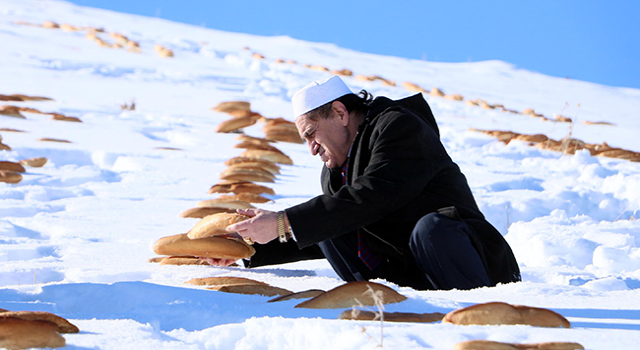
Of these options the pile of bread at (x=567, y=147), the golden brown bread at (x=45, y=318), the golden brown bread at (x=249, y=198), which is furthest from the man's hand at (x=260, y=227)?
the pile of bread at (x=567, y=147)

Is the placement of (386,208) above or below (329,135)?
below

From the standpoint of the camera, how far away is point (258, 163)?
513cm

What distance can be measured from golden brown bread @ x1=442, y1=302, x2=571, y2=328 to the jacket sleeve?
2.96 feet

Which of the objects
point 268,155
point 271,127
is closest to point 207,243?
point 268,155

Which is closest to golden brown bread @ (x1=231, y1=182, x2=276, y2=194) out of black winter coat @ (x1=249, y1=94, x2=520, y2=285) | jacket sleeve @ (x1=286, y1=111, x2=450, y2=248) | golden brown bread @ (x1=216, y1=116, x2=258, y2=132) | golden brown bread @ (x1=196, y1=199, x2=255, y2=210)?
golden brown bread @ (x1=196, y1=199, x2=255, y2=210)

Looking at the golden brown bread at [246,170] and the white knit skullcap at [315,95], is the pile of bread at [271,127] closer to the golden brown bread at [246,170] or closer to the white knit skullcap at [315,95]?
the golden brown bread at [246,170]

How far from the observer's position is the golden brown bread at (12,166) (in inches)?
178

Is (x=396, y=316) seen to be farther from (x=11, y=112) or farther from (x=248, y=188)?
(x=11, y=112)

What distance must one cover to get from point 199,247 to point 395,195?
0.83 metres

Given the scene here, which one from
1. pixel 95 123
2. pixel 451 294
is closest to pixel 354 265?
pixel 451 294

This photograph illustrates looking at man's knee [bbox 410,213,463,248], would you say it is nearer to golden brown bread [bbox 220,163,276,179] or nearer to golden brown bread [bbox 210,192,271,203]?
golden brown bread [bbox 210,192,271,203]

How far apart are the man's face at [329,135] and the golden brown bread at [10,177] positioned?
2.50 meters

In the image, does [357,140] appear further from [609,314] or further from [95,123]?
[95,123]

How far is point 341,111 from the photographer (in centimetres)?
261
